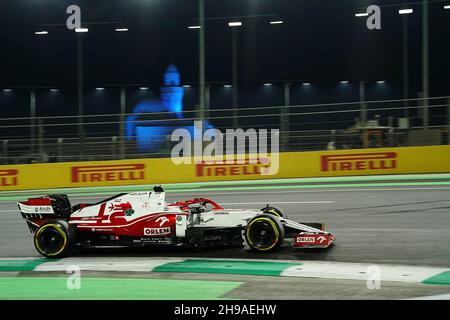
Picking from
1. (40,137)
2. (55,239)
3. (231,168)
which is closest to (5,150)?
(40,137)

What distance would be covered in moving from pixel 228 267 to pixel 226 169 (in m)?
11.1

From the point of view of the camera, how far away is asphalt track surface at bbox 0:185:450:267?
843 cm

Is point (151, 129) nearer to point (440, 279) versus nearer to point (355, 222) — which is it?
point (355, 222)

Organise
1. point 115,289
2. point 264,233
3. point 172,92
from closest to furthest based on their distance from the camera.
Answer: point 115,289
point 264,233
point 172,92

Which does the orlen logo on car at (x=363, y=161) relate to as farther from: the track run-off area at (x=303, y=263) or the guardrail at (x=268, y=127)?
the track run-off area at (x=303, y=263)

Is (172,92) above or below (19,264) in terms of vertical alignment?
above

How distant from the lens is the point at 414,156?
59.9 feet

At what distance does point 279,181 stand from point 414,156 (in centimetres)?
399

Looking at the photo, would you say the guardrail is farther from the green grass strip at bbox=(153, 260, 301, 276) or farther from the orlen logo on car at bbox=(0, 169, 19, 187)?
the green grass strip at bbox=(153, 260, 301, 276)

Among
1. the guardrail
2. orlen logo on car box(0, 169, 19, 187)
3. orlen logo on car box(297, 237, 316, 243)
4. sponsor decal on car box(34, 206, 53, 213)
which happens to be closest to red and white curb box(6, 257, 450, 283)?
orlen logo on car box(297, 237, 316, 243)

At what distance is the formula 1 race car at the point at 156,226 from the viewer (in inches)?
333

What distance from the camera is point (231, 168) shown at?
1897 centimetres
